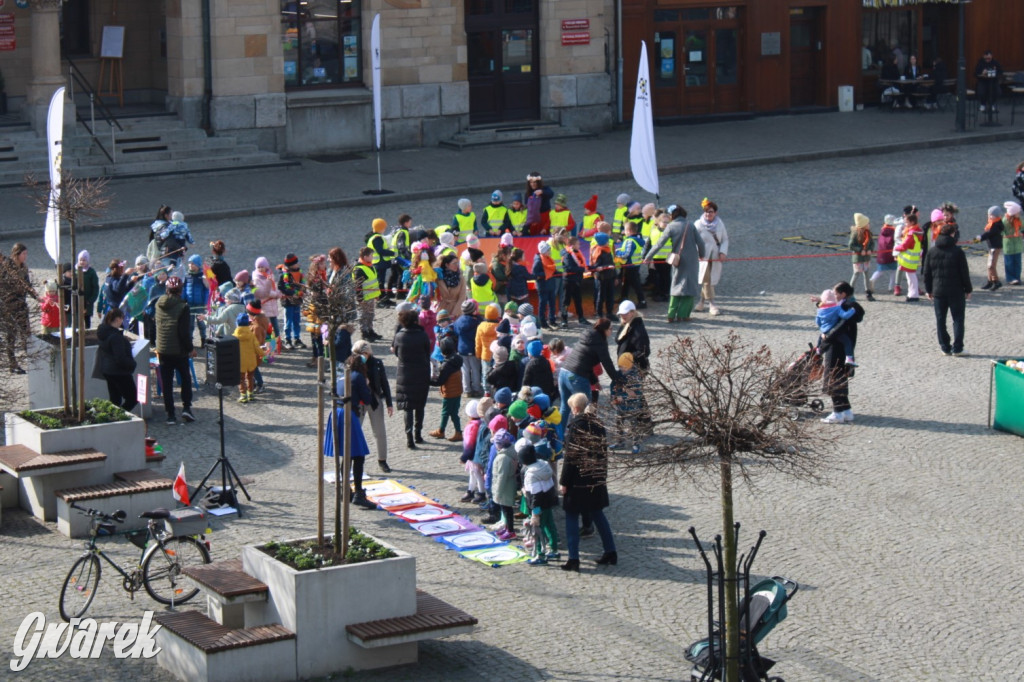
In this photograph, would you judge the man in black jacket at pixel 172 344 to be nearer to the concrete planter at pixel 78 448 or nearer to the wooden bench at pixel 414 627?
the concrete planter at pixel 78 448

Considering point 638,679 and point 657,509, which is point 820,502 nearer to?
point 657,509

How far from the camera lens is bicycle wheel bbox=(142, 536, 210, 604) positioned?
1319cm

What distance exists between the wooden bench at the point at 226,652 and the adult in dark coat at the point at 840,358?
8.03m

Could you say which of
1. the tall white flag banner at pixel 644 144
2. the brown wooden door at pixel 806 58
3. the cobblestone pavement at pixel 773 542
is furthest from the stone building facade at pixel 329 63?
the cobblestone pavement at pixel 773 542

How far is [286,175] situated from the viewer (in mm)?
34312

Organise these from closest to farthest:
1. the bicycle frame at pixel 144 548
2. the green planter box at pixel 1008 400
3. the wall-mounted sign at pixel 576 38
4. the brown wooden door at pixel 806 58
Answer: the bicycle frame at pixel 144 548 → the green planter box at pixel 1008 400 → the wall-mounted sign at pixel 576 38 → the brown wooden door at pixel 806 58

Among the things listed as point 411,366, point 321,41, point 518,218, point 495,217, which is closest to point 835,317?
point 411,366

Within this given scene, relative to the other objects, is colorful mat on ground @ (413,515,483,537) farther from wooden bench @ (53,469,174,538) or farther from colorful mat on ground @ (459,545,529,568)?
wooden bench @ (53,469,174,538)

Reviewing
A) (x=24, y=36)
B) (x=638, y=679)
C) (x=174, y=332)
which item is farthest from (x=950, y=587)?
(x=24, y=36)

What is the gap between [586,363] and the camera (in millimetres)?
16984

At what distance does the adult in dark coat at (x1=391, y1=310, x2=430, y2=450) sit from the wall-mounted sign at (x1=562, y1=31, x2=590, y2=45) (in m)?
22.3

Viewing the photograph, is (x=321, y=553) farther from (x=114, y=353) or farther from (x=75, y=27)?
(x=75, y=27)

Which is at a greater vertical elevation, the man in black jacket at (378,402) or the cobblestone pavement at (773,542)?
the man in black jacket at (378,402)

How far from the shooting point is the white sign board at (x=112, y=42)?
118ft
